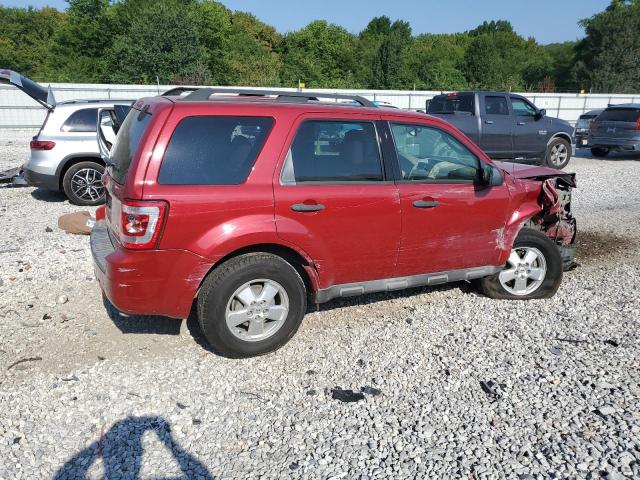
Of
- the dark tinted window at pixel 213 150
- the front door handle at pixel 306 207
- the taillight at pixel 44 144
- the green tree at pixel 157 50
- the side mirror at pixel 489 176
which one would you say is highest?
the green tree at pixel 157 50

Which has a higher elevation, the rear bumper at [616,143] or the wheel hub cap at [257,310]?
the rear bumper at [616,143]

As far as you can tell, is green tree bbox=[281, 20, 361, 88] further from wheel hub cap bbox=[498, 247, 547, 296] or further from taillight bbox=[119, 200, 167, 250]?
taillight bbox=[119, 200, 167, 250]

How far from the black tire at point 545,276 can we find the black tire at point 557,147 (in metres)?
9.71

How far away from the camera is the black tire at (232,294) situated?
3545 millimetres

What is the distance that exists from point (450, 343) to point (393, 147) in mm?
1672

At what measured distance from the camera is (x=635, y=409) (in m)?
3.19

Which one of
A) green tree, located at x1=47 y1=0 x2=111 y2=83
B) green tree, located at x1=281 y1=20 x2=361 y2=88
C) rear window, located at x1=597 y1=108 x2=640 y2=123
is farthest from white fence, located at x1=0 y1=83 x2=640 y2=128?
green tree, located at x1=281 y1=20 x2=361 y2=88

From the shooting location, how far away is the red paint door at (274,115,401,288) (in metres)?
3.67

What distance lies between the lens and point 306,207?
3666 millimetres

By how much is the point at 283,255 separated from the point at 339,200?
602 mm

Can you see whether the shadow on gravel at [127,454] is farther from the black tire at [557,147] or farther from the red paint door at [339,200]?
the black tire at [557,147]

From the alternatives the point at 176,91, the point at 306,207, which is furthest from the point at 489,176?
the point at 176,91

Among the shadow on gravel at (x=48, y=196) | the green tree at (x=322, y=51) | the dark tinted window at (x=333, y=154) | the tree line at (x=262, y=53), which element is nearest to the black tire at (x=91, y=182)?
the shadow on gravel at (x=48, y=196)

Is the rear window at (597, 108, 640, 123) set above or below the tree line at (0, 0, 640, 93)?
below
